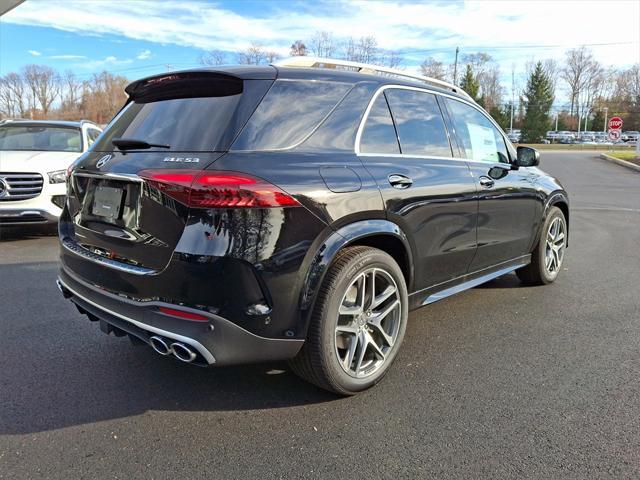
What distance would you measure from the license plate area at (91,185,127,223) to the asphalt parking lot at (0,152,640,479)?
3.35ft

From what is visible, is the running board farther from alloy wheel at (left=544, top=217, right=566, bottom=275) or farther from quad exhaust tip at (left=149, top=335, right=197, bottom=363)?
quad exhaust tip at (left=149, top=335, right=197, bottom=363)

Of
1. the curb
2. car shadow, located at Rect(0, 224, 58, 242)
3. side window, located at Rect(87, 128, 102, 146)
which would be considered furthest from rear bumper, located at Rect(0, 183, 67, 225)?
the curb

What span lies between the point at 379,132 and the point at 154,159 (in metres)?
1.37

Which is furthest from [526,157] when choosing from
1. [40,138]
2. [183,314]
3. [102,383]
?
[40,138]

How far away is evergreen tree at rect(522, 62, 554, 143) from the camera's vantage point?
257 ft

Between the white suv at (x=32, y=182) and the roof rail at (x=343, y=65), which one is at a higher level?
the roof rail at (x=343, y=65)

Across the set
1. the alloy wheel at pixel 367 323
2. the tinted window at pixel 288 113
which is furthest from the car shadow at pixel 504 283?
the tinted window at pixel 288 113

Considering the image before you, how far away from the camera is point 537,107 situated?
78.8 metres

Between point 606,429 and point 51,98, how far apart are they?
122 m

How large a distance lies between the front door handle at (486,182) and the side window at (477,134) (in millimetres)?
189

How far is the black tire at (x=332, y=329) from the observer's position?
2.69 meters

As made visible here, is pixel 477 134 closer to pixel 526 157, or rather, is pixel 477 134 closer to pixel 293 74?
pixel 526 157

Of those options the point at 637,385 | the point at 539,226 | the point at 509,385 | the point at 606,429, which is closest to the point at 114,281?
the point at 509,385

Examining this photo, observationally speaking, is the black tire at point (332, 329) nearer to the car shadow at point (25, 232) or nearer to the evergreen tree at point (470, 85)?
the car shadow at point (25, 232)
